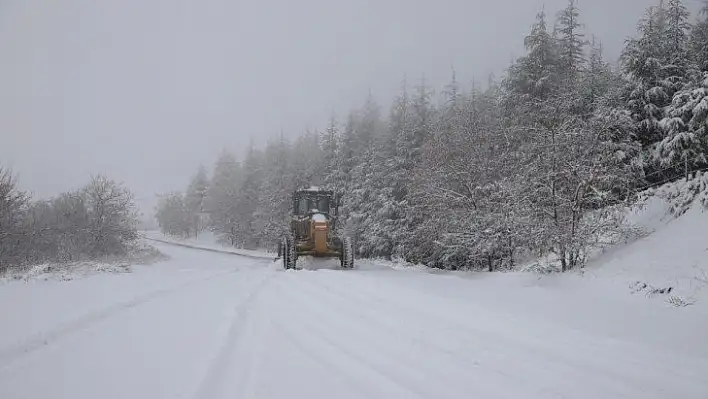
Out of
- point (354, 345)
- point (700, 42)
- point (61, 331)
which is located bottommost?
point (354, 345)

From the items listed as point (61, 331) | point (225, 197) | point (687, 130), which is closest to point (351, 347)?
point (61, 331)

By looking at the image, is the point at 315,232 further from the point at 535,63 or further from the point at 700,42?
the point at 700,42

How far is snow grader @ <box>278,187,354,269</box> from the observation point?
16.8 m

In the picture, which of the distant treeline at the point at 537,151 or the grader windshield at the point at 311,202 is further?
the grader windshield at the point at 311,202

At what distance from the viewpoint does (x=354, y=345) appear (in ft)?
15.7

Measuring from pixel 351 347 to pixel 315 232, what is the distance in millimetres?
12166

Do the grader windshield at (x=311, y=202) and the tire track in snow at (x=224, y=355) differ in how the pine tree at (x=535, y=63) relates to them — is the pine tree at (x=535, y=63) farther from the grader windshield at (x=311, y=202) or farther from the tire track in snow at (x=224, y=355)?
the tire track in snow at (x=224, y=355)

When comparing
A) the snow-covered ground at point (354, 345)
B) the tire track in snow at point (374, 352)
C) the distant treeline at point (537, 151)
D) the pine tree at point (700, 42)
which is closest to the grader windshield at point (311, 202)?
the distant treeline at point (537, 151)

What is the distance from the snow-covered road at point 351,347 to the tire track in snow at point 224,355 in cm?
2

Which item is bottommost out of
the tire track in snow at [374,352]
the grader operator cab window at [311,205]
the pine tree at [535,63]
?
the tire track in snow at [374,352]

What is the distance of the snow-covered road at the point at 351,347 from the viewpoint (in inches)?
136

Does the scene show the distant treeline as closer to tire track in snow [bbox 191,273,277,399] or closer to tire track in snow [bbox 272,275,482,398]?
tire track in snow [bbox 272,275,482,398]

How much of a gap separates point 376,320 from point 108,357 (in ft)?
11.7

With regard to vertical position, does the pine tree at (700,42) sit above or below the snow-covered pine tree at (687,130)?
above
